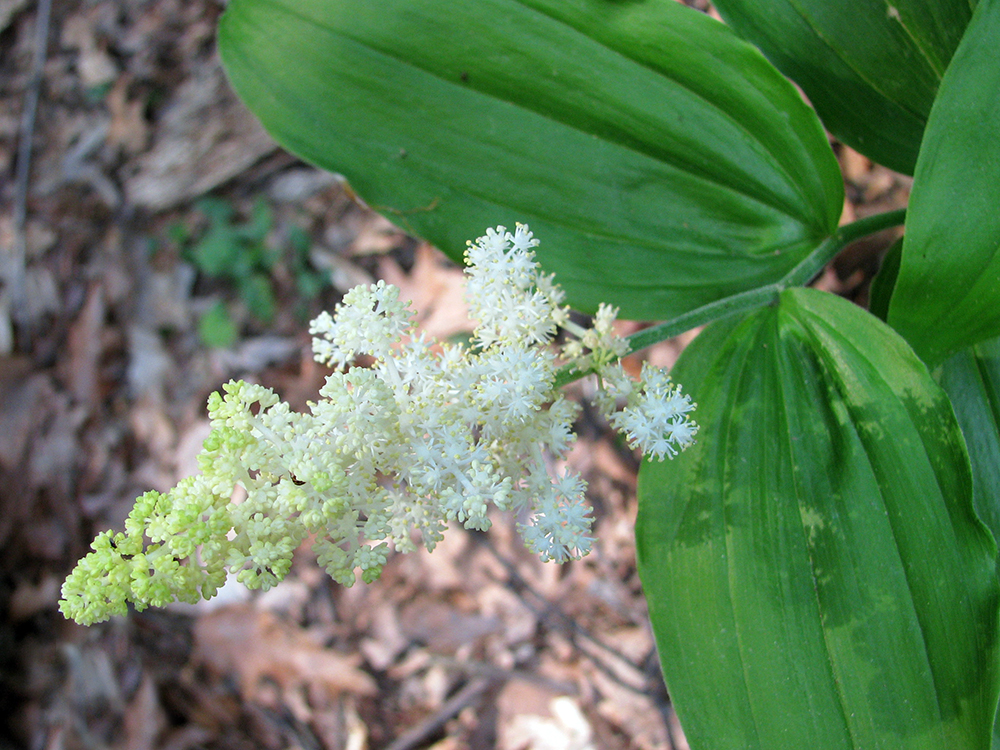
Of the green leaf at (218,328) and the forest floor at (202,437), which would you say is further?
the green leaf at (218,328)

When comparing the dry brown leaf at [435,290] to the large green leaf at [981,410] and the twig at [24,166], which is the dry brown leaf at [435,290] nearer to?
the large green leaf at [981,410]

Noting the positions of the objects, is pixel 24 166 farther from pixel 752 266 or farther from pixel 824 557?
pixel 824 557

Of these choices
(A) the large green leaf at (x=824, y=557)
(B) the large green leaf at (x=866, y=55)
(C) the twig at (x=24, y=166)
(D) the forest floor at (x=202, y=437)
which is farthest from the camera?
(C) the twig at (x=24, y=166)

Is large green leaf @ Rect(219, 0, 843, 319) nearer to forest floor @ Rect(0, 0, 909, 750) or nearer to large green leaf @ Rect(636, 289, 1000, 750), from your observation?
large green leaf @ Rect(636, 289, 1000, 750)

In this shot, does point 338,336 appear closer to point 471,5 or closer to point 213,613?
point 471,5

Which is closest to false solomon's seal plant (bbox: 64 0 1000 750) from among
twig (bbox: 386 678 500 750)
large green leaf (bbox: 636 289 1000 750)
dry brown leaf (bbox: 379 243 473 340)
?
large green leaf (bbox: 636 289 1000 750)

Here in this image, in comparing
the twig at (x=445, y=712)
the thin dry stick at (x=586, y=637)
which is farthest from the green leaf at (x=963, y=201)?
the twig at (x=445, y=712)

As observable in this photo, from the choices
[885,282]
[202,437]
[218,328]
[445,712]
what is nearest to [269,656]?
[445,712]
